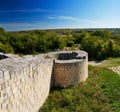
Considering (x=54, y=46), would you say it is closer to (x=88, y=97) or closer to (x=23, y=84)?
(x=88, y=97)

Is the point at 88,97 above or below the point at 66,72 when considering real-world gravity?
below

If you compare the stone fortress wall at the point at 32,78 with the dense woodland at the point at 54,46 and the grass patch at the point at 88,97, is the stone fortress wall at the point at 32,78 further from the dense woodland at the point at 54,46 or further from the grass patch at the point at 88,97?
the dense woodland at the point at 54,46

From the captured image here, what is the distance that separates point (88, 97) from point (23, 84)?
415 cm

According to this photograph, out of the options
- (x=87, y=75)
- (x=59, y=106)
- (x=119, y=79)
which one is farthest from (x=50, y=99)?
(x=119, y=79)

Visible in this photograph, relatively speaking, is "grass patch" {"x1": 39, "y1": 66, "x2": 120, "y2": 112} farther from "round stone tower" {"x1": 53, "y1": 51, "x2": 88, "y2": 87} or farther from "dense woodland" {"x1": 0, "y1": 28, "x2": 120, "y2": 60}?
"dense woodland" {"x1": 0, "y1": 28, "x2": 120, "y2": 60}

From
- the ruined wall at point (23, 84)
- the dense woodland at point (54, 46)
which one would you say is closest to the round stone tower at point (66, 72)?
the ruined wall at point (23, 84)

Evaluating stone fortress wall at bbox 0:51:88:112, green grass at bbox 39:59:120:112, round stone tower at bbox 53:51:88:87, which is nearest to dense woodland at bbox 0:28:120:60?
stone fortress wall at bbox 0:51:88:112

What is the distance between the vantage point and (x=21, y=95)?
23.1 feet

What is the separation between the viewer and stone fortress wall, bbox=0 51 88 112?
606 centimetres

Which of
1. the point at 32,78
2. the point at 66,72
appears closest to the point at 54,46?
the point at 66,72

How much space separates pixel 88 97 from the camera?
34.1 feet

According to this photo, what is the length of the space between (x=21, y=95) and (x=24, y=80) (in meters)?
0.50

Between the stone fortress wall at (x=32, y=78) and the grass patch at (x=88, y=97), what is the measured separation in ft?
1.33

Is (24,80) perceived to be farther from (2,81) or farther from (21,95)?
(2,81)
